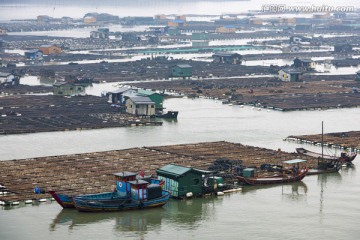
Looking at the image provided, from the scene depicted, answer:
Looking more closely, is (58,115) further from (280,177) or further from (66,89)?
(280,177)

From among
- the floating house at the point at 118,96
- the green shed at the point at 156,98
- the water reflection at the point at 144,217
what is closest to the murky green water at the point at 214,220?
the water reflection at the point at 144,217

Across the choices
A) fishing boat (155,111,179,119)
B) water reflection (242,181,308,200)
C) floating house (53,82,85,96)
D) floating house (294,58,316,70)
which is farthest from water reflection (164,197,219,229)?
floating house (294,58,316,70)

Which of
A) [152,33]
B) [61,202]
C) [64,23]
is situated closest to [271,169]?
[61,202]

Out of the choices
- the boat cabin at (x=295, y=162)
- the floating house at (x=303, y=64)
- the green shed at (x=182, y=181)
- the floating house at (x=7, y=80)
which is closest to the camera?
the green shed at (x=182, y=181)

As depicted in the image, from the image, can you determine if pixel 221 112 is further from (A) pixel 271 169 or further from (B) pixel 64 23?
(B) pixel 64 23

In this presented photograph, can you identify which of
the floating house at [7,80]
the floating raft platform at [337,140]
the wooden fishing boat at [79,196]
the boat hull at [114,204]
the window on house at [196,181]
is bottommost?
the boat hull at [114,204]

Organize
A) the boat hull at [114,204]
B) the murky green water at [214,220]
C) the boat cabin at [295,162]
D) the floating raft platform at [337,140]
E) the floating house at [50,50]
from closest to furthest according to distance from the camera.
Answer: the murky green water at [214,220], the boat hull at [114,204], the boat cabin at [295,162], the floating raft platform at [337,140], the floating house at [50,50]

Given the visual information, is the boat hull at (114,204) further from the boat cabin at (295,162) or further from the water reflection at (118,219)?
the boat cabin at (295,162)
